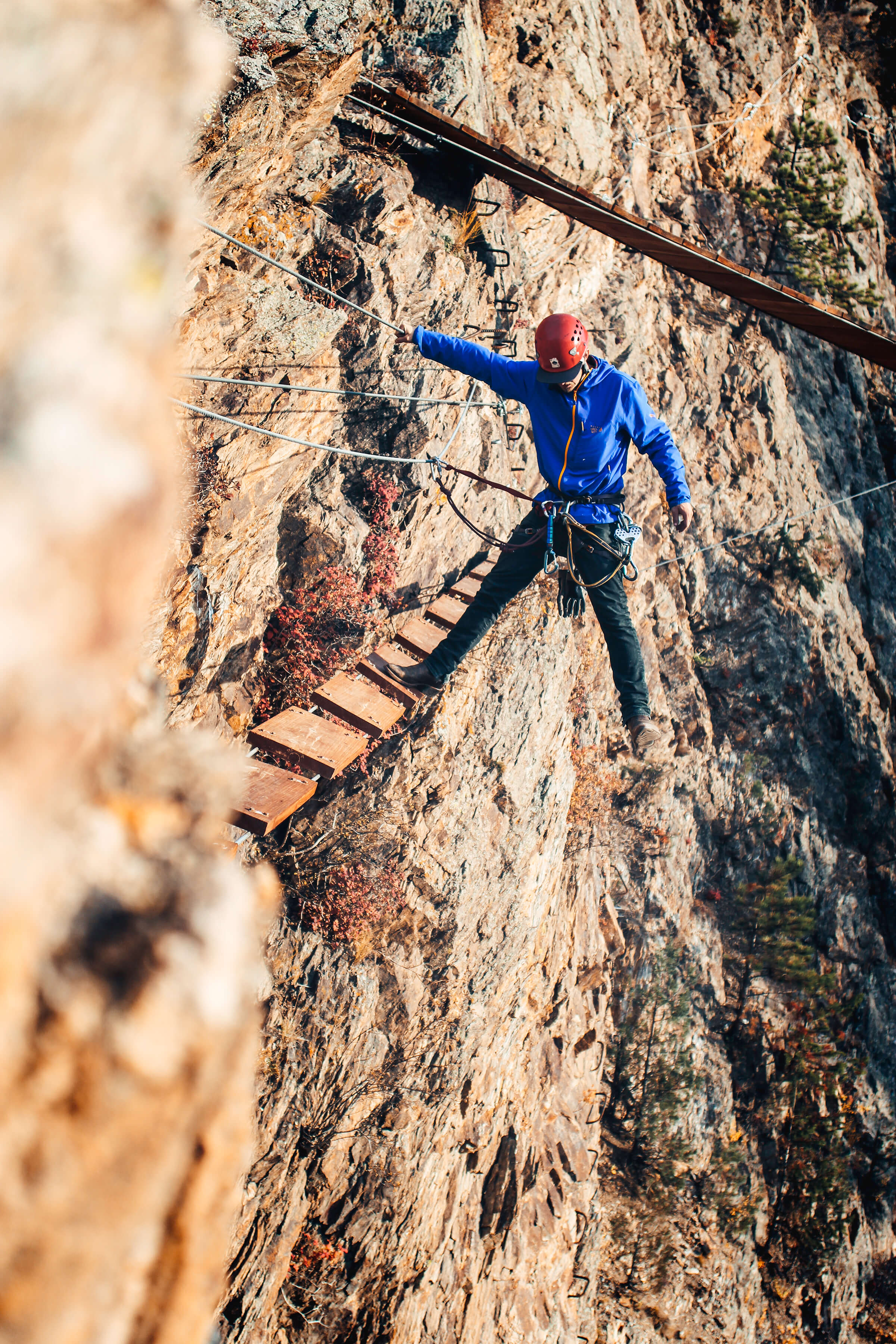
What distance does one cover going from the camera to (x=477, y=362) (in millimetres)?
5551

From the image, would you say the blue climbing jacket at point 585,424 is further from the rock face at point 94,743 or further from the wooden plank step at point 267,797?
the rock face at point 94,743

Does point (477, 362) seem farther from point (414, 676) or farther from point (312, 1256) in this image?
point (312, 1256)

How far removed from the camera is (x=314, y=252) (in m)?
6.36

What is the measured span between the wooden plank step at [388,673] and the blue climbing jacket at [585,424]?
6.09ft

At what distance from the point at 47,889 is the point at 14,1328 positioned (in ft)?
1.61

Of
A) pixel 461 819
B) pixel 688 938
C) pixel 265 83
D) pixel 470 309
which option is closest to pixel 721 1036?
pixel 688 938

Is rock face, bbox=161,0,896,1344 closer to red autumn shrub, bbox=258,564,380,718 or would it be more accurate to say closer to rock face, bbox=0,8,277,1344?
red autumn shrub, bbox=258,564,380,718

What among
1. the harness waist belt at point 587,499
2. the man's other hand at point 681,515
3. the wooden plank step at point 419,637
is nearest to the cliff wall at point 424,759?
the wooden plank step at point 419,637

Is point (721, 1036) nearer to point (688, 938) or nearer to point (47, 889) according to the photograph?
point (688, 938)

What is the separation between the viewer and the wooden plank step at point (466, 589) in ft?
24.0

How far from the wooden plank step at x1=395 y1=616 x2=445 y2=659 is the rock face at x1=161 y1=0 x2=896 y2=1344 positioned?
365 mm

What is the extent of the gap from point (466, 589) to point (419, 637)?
1104 mm

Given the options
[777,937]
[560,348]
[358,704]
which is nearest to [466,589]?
[358,704]

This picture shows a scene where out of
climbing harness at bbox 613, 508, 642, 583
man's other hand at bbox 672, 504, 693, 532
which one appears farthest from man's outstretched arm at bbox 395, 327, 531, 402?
man's other hand at bbox 672, 504, 693, 532
